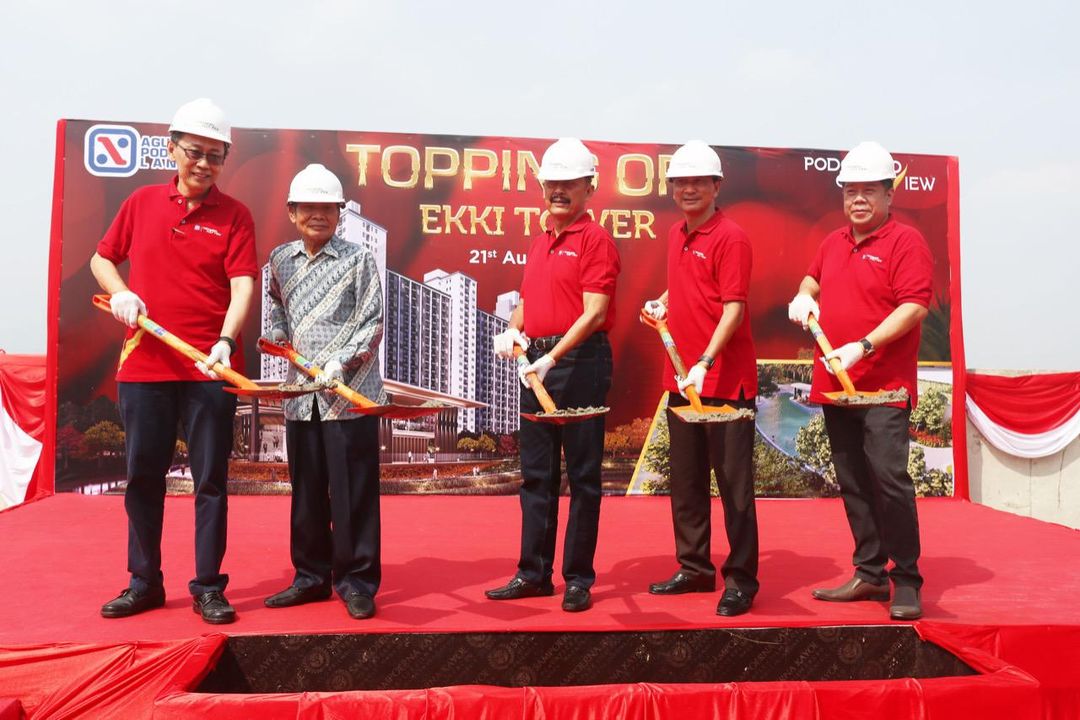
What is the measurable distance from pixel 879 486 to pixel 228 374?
2.54 m

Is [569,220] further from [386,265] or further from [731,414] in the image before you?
[386,265]

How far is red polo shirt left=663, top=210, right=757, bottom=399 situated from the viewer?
3613 millimetres

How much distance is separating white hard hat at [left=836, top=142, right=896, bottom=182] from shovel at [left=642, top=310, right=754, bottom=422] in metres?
0.95

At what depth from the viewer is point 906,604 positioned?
3.32 m

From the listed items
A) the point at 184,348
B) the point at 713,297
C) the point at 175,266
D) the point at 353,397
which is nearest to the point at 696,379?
the point at 713,297

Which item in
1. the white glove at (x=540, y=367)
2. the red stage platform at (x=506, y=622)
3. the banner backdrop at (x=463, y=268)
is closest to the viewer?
the red stage platform at (x=506, y=622)

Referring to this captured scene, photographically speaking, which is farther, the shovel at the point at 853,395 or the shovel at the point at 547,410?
the shovel at the point at 853,395

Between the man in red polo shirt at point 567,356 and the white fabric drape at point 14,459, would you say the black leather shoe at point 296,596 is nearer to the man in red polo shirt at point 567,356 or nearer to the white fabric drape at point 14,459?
the man in red polo shirt at point 567,356

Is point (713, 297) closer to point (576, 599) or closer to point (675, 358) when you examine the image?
point (675, 358)

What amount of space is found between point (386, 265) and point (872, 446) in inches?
180

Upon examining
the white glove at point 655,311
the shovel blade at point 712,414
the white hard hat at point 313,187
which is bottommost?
the shovel blade at point 712,414

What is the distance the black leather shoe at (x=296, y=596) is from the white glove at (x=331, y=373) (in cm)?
87

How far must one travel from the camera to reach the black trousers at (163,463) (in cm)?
338

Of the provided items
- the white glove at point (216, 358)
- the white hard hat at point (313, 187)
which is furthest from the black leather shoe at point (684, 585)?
the white hard hat at point (313, 187)
